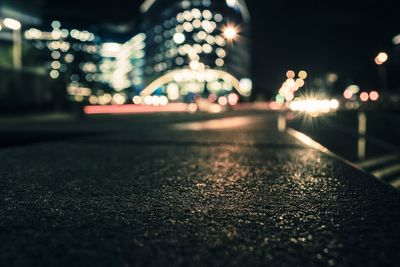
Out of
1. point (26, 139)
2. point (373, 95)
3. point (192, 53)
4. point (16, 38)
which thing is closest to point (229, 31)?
point (26, 139)

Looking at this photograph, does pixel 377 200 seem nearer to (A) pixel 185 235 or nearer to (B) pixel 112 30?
(A) pixel 185 235

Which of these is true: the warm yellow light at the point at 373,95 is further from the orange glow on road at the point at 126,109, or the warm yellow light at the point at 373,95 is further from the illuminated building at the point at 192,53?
the orange glow on road at the point at 126,109

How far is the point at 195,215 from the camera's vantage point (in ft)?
14.7

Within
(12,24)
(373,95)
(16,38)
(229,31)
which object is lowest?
(373,95)

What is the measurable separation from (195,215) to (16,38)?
149ft

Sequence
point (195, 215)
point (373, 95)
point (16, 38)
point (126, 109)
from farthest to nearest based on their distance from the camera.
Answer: point (373, 95) → point (126, 109) → point (16, 38) → point (195, 215)

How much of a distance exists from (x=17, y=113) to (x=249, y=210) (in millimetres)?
33379

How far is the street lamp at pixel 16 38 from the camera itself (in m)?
42.8

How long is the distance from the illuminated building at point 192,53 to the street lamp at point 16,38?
9720cm

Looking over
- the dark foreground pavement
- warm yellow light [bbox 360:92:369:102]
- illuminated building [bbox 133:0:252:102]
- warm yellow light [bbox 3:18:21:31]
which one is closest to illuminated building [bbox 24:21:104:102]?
illuminated building [bbox 133:0:252:102]

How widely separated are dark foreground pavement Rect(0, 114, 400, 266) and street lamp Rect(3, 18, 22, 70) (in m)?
38.8

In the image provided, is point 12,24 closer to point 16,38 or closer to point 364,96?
point 16,38

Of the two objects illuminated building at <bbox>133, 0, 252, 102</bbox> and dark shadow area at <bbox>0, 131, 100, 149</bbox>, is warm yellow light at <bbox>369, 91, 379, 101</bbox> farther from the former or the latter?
dark shadow area at <bbox>0, 131, 100, 149</bbox>

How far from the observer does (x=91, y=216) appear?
443 centimetres
